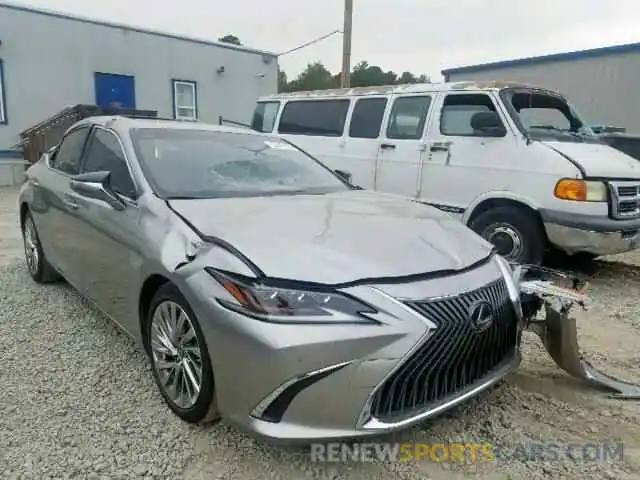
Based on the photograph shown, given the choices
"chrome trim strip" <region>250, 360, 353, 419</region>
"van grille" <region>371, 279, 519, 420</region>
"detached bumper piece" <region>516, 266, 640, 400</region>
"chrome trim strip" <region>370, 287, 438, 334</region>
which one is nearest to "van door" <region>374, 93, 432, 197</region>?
"detached bumper piece" <region>516, 266, 640, 400</region>

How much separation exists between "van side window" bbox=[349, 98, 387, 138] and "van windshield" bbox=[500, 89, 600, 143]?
159 centimetres

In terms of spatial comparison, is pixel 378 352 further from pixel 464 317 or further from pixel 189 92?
pixel 189 92

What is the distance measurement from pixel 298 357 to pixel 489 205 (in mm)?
4186

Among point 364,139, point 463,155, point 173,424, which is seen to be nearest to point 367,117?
point 364,139

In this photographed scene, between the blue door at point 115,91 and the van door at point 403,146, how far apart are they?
34.5 feet

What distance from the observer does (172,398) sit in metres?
2.72

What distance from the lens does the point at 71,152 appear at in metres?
4.36

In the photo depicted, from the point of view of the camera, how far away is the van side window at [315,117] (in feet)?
23.7

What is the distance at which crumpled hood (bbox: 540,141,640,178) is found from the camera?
505cm

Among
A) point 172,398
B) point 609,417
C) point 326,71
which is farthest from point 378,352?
point 326,71

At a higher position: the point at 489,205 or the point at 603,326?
the point at 489,205

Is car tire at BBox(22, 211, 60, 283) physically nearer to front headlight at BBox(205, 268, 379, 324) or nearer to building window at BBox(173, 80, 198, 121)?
front headlight at BBox(205, 268, 379, 324)

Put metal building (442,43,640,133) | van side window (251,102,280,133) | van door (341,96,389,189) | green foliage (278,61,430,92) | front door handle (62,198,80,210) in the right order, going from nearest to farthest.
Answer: front door handle (62,198,80,210)
van door (341,96,389,189)
van side window (251,102,280,133)
metal building (442,43,640,133)
green foliage (278,61,430,92)

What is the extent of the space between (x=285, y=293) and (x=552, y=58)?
618 inches
